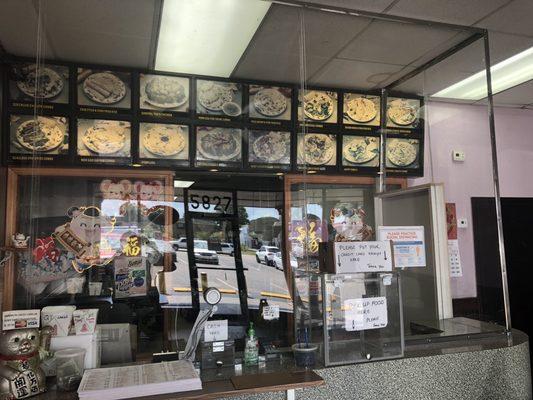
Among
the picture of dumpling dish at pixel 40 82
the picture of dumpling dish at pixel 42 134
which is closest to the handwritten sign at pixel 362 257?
the picture of dumpling dish at pixel 42 134

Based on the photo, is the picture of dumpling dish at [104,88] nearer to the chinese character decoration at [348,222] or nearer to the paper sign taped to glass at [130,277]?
the paper sign taped to glass at [130,277]

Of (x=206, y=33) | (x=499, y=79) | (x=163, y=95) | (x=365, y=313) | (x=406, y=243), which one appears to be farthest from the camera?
(x=499, y=79)

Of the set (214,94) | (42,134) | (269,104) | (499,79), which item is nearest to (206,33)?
(214,94)

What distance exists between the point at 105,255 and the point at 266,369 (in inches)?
65.3

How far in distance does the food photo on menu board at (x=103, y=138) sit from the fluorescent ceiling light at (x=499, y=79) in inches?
98.3

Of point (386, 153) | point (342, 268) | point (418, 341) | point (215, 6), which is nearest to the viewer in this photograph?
point (342, 268)

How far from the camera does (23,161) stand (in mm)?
2670

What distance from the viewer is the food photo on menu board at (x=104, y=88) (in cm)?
272

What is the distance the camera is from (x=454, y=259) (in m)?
3.80

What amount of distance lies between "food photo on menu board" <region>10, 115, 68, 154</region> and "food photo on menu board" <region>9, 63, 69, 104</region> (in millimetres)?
129

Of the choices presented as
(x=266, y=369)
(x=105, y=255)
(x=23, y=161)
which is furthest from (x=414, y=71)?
(x=23, y=161)

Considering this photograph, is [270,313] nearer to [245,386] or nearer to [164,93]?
[245,386]

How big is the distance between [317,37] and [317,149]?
0.89 meters

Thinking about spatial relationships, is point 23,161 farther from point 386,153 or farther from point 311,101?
point 386,153
